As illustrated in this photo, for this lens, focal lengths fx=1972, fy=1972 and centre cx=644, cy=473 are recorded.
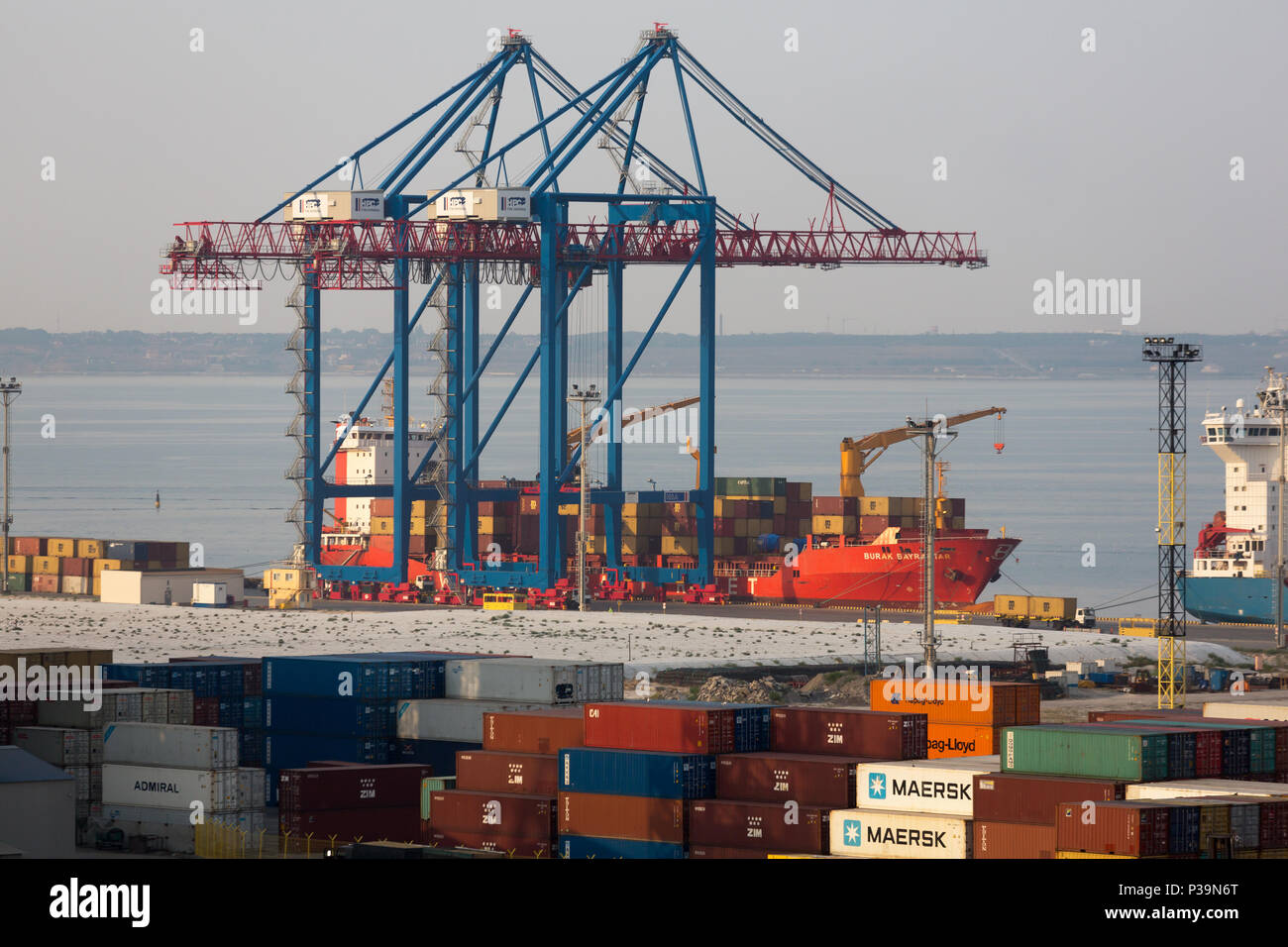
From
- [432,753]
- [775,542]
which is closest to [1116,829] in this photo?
[432,753]

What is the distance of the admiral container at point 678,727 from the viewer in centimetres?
3098

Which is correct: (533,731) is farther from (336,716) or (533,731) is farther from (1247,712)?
(1247,712)

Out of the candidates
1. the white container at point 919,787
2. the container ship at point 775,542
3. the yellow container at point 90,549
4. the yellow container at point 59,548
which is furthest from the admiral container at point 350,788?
the yellow container at point 59,548

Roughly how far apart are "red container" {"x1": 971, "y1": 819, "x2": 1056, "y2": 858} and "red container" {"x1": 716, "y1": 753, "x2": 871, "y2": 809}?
2823 mm

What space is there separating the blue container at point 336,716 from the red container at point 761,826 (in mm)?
10427

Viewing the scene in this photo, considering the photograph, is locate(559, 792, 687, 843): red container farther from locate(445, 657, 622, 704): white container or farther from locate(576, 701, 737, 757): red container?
locate(445, 657, 622, 704): white container

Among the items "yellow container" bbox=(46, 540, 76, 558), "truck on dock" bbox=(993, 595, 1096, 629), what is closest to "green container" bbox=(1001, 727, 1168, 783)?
"truck on dock" bbox=(993, 595, 1096, 629)

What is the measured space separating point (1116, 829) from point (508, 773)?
11.6 meters

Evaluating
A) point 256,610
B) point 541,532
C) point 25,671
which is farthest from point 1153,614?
point 25,671

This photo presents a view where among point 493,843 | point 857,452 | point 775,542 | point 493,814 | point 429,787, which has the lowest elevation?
point 493,843

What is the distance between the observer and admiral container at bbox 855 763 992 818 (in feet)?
93.8

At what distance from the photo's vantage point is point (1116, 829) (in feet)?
81.7
